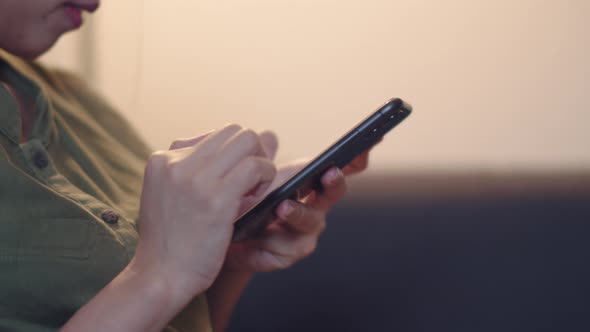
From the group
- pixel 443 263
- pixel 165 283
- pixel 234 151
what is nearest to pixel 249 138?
pixel 234 151

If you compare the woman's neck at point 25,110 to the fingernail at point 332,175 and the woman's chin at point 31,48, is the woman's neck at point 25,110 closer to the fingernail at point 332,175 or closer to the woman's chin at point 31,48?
the woman's chin at point 31,48

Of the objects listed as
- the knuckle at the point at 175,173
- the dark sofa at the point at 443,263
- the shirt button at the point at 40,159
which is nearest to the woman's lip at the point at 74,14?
the shirt button at the point at 40,159

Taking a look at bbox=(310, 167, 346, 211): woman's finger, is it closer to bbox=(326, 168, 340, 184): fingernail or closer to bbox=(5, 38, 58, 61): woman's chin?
bbox=(326, 168, 340, 184): fingernail

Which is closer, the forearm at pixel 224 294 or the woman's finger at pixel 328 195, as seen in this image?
the woman's finger at pixel 328 195

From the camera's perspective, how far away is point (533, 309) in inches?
28.7

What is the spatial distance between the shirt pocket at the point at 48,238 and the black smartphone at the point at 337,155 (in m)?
0.13

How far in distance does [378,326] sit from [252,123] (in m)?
0.37

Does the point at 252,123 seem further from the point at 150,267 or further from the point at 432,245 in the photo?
the point at 150,267

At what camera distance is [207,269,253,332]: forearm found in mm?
697

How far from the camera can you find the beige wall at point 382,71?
83 centimetres

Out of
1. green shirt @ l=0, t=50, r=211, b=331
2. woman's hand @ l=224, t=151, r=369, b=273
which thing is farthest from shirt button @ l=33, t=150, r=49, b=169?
woman's hand @ l=224, t=151, r=369, b=273

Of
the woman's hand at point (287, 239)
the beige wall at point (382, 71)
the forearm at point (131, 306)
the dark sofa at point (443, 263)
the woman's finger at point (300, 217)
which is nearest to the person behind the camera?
the forearm at point (131, 306)

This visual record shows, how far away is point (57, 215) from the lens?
0.50 m

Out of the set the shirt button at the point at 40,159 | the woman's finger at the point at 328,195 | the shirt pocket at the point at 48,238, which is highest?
the woman's finger at the point at 328,195
